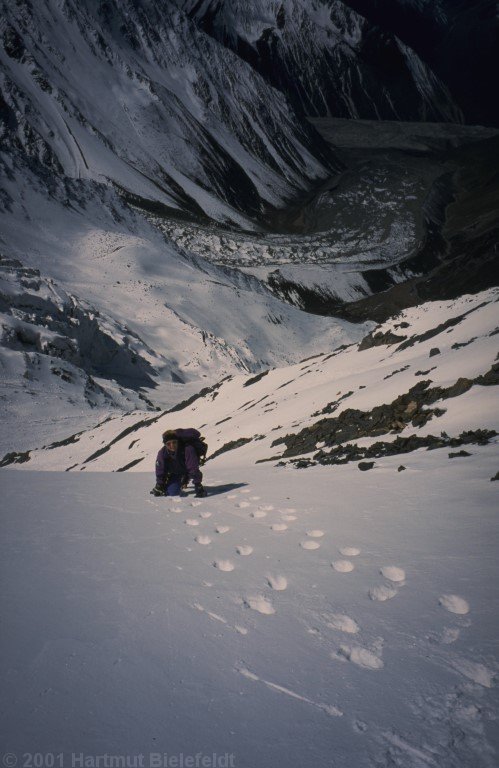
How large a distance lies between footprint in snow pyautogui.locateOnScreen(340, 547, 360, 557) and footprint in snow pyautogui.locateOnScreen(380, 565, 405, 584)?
0.29 metres

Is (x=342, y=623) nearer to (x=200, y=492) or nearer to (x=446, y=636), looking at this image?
(x=446, y=636)

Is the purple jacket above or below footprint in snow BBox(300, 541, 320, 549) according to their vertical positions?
above

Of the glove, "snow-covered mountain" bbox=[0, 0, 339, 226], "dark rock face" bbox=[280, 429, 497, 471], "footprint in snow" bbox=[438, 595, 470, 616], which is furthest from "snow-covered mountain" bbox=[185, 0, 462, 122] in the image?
"footprint in snow" bbox=[438, 595, 470, 616]

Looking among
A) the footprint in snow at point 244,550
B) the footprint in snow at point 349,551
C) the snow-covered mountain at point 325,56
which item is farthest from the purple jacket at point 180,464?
the snow-covered mountain at point 325,56

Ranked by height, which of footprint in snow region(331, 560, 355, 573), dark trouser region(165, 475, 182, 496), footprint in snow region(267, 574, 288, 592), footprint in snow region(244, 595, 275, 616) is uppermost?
dark trouser region(165, 475, 182, 496)

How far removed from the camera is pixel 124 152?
261 ft

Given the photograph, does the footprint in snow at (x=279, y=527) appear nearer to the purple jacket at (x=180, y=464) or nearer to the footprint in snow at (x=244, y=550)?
the footprint in snow at (x=244, y=550)

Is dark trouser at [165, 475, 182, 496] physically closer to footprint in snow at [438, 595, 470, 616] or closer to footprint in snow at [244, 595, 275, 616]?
footprint in snow at [244, 595, 275, 616]

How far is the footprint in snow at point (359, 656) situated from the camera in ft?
6.94

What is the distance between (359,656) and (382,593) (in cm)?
56

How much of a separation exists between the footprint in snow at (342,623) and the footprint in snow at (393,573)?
1.54 ft

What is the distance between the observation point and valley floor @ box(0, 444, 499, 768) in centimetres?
169

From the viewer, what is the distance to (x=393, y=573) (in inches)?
114

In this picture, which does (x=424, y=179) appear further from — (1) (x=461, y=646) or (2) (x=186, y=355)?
(1) (x=461, y=646)
